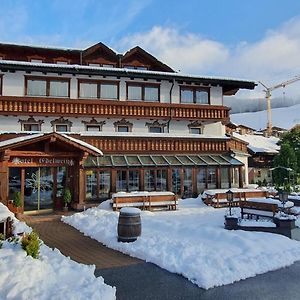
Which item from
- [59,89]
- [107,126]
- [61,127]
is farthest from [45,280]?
[59,89]

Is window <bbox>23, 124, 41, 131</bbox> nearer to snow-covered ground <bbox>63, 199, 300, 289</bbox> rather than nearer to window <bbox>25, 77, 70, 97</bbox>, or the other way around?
window <bbox>25, 77, 70, 97</bbox>

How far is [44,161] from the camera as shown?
17688 mm

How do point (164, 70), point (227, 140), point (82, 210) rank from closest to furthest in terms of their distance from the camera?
1. point (82, 210)
2. point (227, 140)
3. point (164, 70)

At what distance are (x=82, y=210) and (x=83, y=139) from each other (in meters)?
4.66

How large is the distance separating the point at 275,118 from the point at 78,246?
323 ft

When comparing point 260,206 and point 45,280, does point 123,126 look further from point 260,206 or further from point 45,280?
point 45,280

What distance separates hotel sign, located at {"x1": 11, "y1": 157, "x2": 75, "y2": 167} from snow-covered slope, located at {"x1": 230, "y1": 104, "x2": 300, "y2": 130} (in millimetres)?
73546

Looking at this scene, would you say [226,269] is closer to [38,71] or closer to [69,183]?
[69,183]

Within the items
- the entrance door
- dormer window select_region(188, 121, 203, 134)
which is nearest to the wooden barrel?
the entrance door

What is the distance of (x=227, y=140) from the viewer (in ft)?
77.8

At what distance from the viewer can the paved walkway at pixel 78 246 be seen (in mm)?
8918

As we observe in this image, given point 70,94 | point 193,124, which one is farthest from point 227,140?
Result: point 70,94

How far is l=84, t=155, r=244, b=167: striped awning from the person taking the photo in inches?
787

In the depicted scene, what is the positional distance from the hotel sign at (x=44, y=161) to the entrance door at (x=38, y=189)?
71 cm
